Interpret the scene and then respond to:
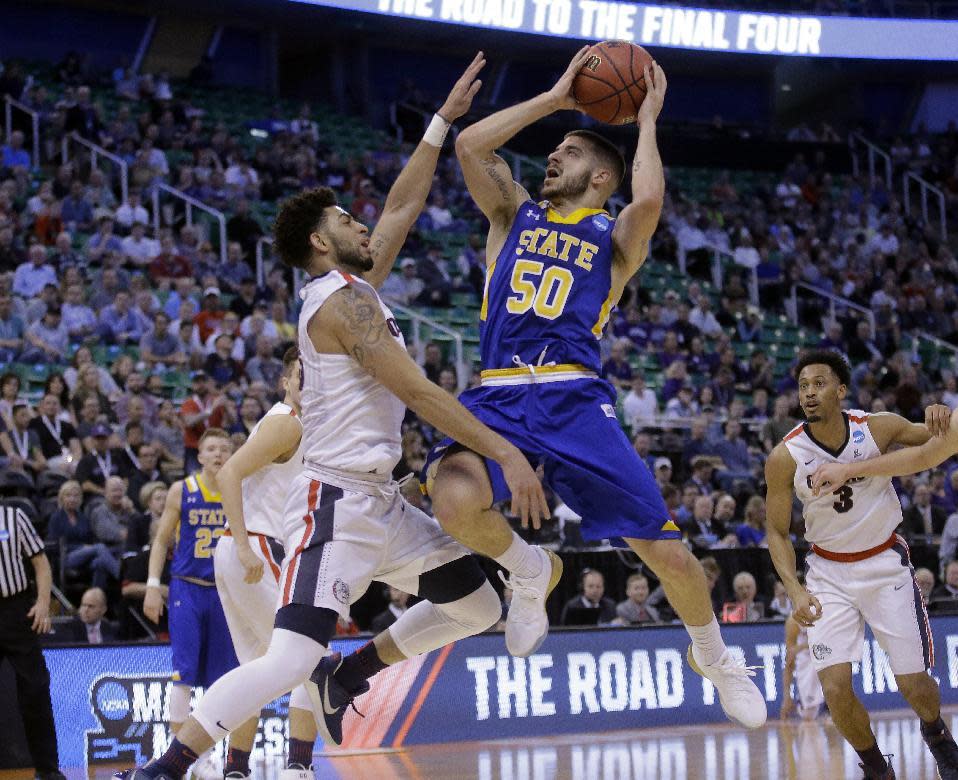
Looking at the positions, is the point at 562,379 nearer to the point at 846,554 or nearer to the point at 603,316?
the point at 603,316

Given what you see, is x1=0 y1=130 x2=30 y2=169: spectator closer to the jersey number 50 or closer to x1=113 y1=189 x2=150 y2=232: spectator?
x1=113 y1=189 x2=150 y2=232: spectator

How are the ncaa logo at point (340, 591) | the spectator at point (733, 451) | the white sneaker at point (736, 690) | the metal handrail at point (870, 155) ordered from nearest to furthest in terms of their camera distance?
the ncaa logo at point (340, 591) < the white sneaker at point (736, 690) < the spectator at point (733, 451) < the metal handrail at point (870, 155)

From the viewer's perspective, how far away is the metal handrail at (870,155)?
88.1 feet

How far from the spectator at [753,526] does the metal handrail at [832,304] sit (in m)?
8.29

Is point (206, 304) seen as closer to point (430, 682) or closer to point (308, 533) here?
point (430, 682)

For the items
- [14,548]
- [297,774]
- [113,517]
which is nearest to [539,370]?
[297,774]

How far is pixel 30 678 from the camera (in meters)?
8.18

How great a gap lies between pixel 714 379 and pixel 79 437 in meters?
8.79

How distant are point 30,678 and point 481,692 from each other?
11.9 ft

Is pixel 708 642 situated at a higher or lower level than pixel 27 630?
higher

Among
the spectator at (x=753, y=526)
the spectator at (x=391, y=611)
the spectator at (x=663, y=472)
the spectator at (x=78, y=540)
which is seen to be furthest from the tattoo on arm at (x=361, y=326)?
the spectator at (x=663, y=472)

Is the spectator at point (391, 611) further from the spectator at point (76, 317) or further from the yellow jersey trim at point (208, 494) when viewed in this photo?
the spectator at point (76, 317)

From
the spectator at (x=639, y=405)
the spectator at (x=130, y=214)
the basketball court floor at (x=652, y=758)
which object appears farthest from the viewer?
the spectator at (x=130, y=214)

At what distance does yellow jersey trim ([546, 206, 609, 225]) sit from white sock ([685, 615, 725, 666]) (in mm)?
1831
